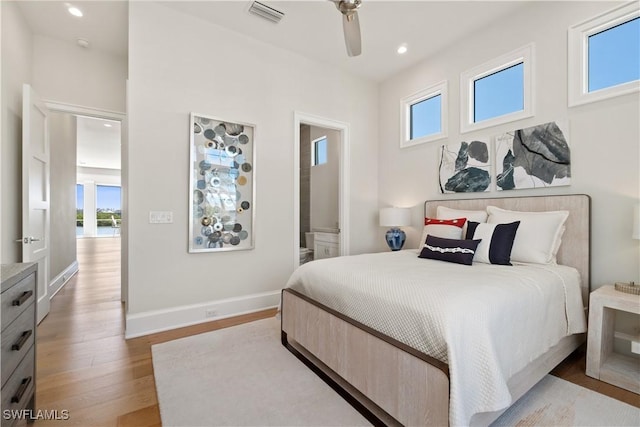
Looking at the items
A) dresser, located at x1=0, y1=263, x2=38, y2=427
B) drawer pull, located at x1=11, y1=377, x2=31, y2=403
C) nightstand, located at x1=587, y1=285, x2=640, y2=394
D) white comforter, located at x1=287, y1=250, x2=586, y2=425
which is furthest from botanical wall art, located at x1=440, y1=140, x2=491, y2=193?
drawer pull, located at x1=11, y1=377, x2=31, y2=403

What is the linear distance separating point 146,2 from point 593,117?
415 cm

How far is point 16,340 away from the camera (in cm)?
130

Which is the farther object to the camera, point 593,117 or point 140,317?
point 140,317

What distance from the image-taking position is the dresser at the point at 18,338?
1185mm

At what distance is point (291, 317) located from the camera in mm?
2303

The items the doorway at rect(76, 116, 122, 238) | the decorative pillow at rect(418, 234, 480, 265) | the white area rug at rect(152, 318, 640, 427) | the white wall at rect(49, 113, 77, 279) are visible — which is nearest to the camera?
the white area rug at rect(152, 318, 640, 427)

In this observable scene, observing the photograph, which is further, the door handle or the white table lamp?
the white table lamp

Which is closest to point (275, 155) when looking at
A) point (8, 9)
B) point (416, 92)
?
point (416, 92)

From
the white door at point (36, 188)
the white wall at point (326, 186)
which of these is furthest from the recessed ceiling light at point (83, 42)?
the white wall at point (326, 186)

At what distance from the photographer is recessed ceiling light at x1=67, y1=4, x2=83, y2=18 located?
9.14 ft

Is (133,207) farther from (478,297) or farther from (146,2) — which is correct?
(478,297)

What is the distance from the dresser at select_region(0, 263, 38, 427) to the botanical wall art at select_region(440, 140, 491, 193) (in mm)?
3723

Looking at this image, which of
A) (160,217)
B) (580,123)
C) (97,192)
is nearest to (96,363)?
(160,217)

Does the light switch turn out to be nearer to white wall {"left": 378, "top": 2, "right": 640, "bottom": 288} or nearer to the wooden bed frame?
the wooden bed frame
